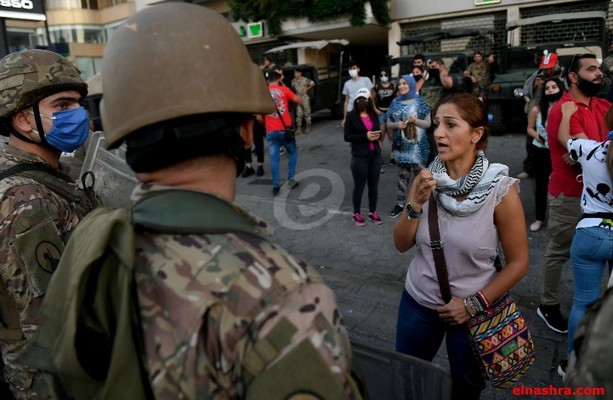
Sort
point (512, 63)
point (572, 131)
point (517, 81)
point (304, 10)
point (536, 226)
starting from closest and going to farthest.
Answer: point (572, 131), point (536, 226), point (517, 81), point (512, 63), point (304, 10)

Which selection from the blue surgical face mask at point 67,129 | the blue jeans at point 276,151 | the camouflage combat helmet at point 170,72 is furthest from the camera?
the blue jeans at point 276,151

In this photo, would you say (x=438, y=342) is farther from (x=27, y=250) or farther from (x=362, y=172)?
(x=362, y=172)

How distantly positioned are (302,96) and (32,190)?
1070cm

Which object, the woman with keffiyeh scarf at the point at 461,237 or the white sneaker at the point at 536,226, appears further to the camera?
the white sneaker at the point at 536,226


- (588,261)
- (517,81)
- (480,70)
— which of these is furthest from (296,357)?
(480,70)

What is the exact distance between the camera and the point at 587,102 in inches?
128

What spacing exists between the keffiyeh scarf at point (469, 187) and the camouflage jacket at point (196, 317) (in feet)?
4.35

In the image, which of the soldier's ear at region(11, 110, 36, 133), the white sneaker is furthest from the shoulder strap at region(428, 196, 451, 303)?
the white sneaker

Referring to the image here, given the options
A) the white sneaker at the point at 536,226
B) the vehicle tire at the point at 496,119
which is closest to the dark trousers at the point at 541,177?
the white sneaker at the point at 536,226

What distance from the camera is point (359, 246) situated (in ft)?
17.0

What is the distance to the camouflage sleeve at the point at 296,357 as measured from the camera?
2.72 ft

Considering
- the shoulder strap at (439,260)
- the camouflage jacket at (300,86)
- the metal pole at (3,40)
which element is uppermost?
the metal pole at (3,40)

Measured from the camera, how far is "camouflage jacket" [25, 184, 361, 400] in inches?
33.4

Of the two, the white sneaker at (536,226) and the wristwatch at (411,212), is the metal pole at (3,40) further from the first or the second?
the white sneaker at (536,226)
